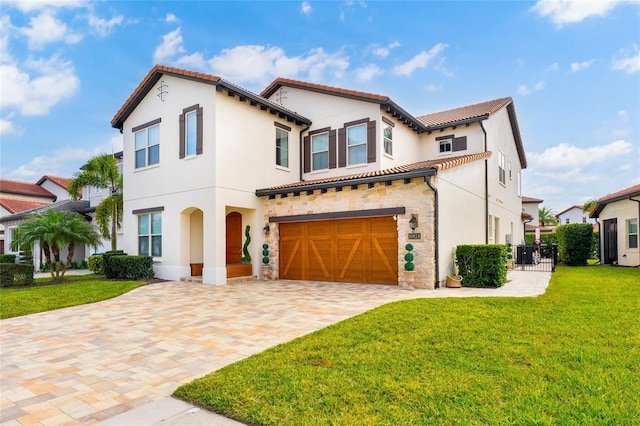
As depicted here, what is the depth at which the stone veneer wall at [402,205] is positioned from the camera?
11.2 m

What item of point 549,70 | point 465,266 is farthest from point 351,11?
point 465,266

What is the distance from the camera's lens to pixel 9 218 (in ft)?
83.9

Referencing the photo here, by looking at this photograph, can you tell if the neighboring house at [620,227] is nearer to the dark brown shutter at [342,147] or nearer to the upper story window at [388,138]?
the upper story window at [388,138]

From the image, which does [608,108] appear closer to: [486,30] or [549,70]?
[549,70]

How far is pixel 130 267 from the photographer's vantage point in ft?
46.5

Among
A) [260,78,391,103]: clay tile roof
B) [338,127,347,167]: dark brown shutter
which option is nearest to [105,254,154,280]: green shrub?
[338,127,347,167]: dark brown shutter

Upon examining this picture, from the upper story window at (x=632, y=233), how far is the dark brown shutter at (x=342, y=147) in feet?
47.5

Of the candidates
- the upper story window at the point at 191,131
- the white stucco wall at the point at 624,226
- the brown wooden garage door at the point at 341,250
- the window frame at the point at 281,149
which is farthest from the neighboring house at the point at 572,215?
the upper story window at the point at 191,131

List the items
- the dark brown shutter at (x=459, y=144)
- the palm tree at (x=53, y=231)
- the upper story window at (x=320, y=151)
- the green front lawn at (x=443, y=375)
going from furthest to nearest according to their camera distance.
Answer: the dark brown shutter at (x=459, y=144)
the upper story window at (x=320, y=151)
the palm tree at (x=53, y=231)
the green front lawn at (x=443, y=375)

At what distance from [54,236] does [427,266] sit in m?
12.9

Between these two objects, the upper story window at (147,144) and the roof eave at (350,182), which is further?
the upper story window at (147,144)

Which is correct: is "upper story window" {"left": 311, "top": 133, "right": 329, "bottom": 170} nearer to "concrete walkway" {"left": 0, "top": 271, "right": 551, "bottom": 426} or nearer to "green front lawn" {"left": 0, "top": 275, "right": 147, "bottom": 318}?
"concrete walkway" {"left": 0, "top": 271, "right": 551, "bottom": 426}

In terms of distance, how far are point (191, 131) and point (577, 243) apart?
20183 mm

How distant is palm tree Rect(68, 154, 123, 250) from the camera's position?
64.7 feet
